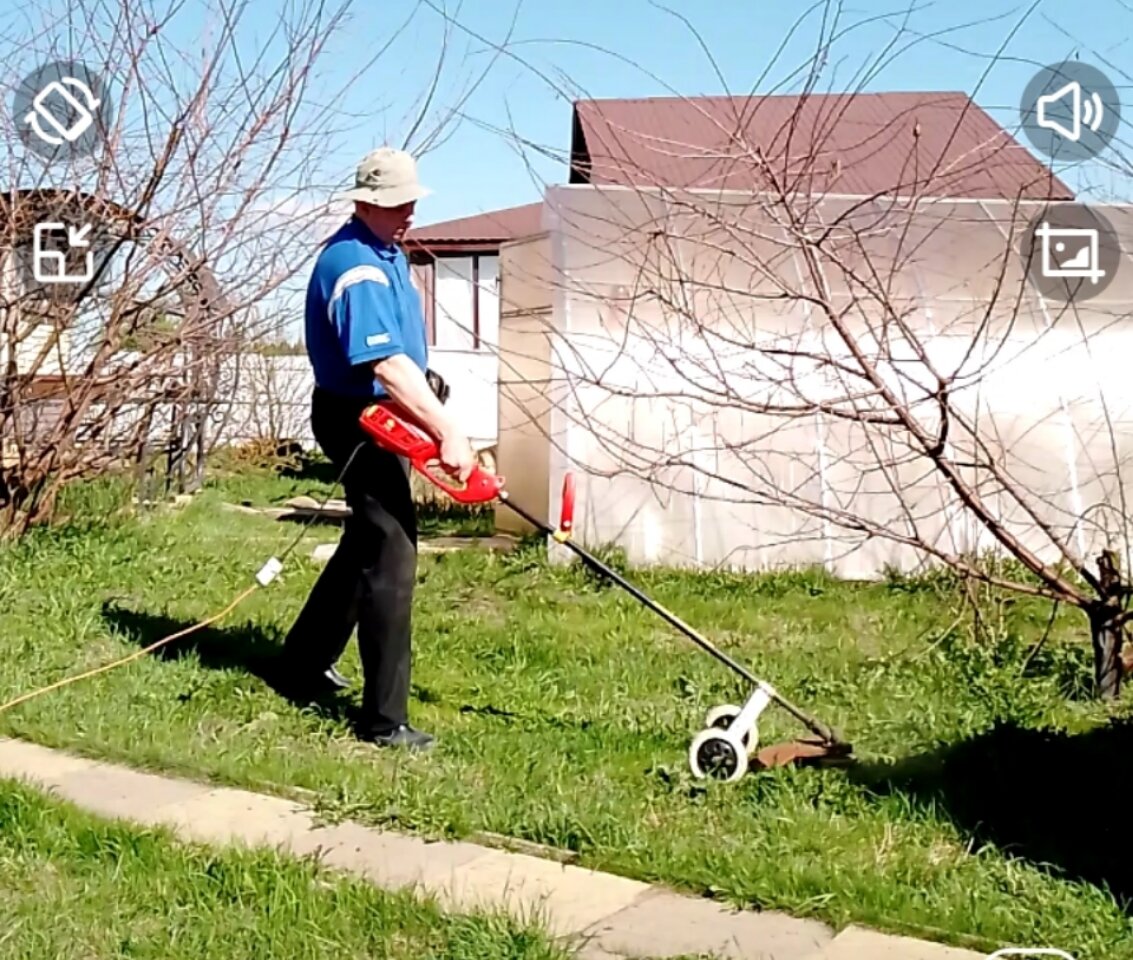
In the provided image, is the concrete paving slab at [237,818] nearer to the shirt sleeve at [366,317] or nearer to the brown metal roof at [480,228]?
the shirt sleeve at [366,317]

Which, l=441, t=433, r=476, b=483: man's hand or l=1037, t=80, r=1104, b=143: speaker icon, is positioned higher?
l=1037, t=80, r=1104, b=143: speaker icon

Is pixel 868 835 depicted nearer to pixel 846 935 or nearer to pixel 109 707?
pixel 846 935


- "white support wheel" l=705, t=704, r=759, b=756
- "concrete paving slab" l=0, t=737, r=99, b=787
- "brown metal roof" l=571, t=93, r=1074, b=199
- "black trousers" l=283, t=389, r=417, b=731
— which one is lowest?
"concrete paving slab" l=0, t=737, r=99, b=787

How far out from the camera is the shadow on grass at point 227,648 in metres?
5.63

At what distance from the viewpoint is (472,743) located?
5039 millimetres

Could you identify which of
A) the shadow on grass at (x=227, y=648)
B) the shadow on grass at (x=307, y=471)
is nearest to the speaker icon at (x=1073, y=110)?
the shadow on grass at (x=227, y=648)

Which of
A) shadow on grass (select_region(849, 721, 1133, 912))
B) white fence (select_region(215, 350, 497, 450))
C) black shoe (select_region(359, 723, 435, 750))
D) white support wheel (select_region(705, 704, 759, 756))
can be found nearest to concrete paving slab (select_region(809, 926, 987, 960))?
shadow on grass (select_region(849, 721, 1133, 912))

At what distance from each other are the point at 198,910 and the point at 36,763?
155 centimetres

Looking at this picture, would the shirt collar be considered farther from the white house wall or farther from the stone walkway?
the white house wall

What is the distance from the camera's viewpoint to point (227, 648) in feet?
20.9

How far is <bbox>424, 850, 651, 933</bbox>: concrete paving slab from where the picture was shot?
3.65 meters

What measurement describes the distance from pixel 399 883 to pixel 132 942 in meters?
0.69

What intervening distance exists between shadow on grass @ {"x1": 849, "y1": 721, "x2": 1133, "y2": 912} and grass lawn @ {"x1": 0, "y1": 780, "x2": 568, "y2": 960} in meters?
1.40

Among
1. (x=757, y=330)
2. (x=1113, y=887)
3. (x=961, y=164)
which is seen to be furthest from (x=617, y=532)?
(x=1113, y=887)
